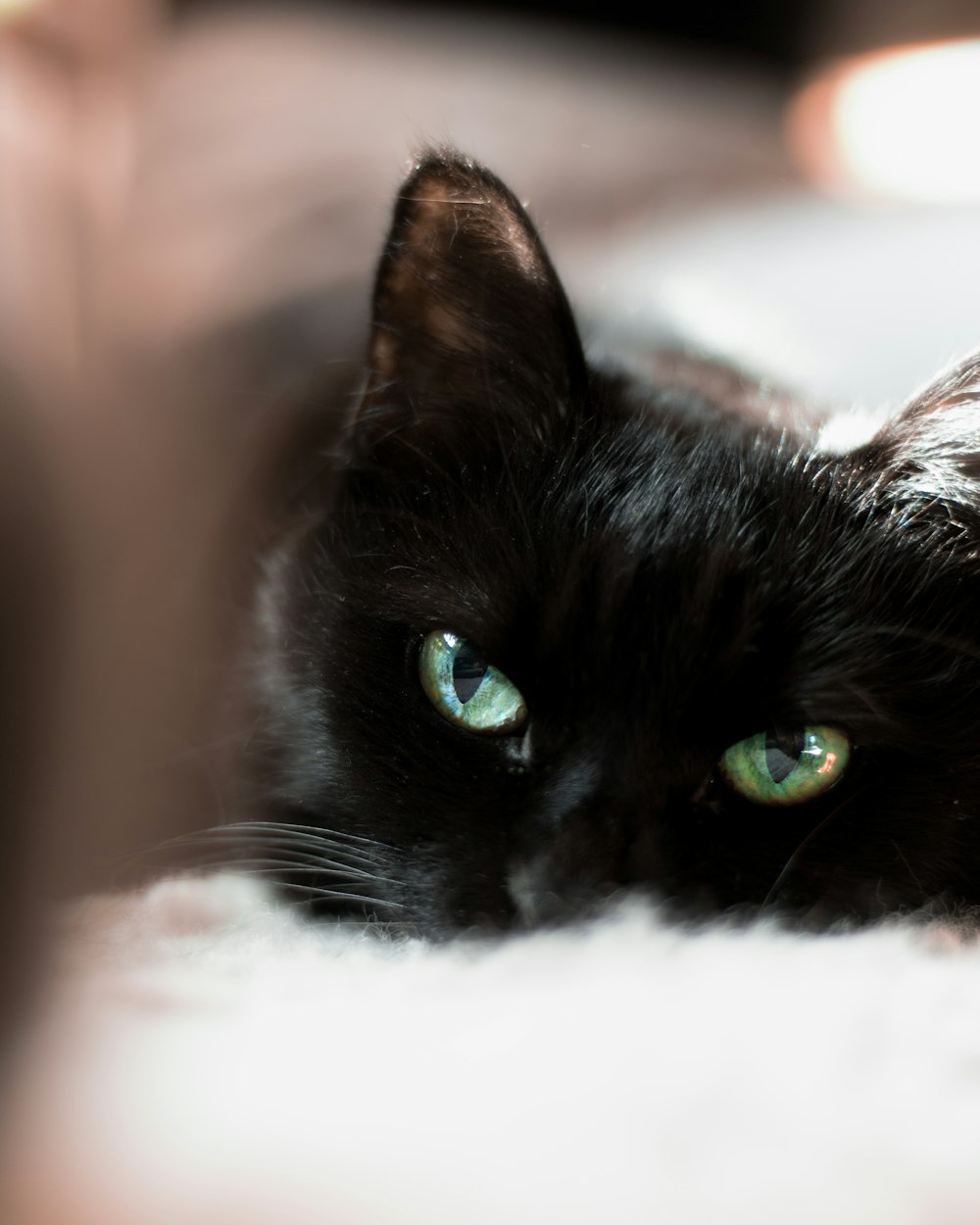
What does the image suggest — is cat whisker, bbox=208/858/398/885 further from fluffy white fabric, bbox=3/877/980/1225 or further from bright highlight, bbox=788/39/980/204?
bright highlight, bbox=788/39/980/204

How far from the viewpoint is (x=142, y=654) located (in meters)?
0.67

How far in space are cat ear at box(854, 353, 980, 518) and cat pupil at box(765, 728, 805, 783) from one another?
16cm

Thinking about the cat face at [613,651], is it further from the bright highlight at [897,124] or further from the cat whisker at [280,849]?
the bright highlight at [897,124]

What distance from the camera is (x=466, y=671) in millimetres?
584

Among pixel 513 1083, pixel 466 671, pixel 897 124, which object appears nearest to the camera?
pixel 513 1083

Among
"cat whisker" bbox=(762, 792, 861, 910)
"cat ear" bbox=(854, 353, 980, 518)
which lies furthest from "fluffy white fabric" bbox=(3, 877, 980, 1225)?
"cat ear" bbox=(854, 353, 980, 518)

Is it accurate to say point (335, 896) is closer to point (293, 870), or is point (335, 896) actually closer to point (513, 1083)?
point (293, 870)

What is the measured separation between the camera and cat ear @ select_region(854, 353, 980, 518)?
58 centimetres

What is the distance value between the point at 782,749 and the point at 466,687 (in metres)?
0.18

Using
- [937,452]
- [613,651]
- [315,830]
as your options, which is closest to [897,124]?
[937,452]

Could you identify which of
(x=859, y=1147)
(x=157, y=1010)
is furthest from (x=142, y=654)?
(x=859, y=1147)

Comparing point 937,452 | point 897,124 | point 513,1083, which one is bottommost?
point 513,1083

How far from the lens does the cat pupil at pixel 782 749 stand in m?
0.54

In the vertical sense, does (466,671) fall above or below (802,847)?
above
